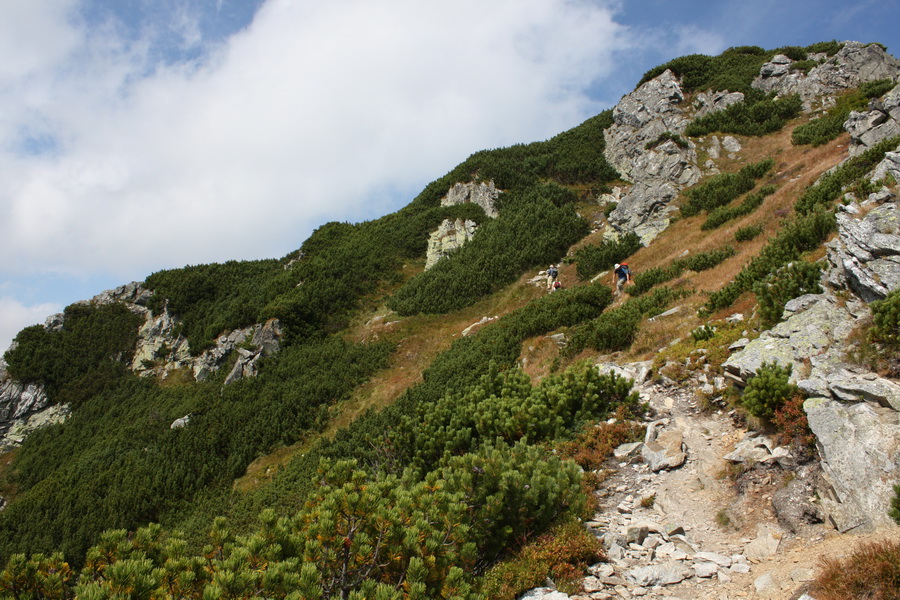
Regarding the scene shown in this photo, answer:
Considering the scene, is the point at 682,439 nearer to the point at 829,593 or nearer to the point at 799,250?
the point at 829,593

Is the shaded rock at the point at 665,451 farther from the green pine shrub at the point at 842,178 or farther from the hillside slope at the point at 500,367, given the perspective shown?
the green pine shrub at the point at 842,178

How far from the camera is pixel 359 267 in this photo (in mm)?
34344

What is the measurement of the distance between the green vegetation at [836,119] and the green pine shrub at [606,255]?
1219cm

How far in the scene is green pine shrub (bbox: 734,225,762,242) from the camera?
17.0 meters

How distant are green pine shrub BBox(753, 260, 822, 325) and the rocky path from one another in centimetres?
283

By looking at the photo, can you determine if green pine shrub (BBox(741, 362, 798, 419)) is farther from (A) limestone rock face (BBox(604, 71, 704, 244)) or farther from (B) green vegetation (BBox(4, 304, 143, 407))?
(B) green vegetation (BBox(4, 304, 143, 407))

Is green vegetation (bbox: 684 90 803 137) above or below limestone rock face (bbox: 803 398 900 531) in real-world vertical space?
above

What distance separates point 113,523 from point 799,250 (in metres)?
26.0

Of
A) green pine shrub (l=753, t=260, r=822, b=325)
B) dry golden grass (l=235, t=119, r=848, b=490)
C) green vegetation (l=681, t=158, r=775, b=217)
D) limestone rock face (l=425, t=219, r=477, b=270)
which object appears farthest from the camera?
limestone rock face (l=425, t=219, r=477, b=270)

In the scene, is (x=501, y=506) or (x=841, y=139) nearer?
(x=501, y=506)

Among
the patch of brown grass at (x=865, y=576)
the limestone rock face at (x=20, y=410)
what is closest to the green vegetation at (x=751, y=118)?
the patch of brown grass at (x=865, y=576)

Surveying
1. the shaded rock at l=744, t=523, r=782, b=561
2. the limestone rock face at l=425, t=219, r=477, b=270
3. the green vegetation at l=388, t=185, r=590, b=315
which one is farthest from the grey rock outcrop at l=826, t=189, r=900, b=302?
the limestone rock face at l=425, t=219, r=477, b=270

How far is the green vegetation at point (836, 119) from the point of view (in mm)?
25219

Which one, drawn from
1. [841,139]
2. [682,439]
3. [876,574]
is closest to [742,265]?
[682,439]
